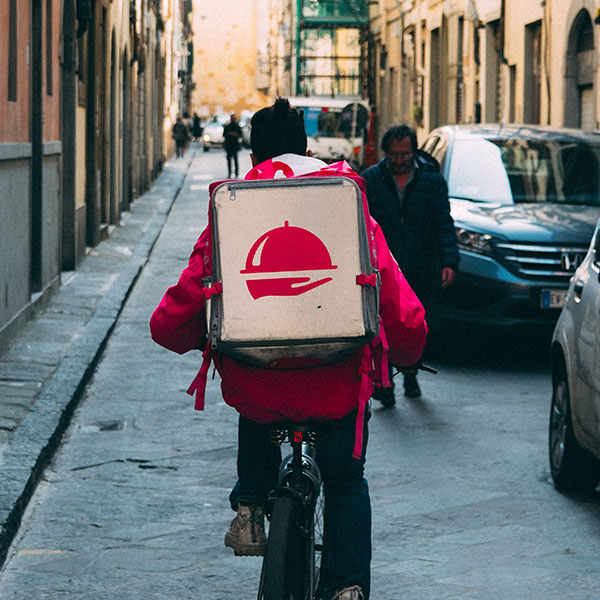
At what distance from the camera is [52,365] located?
882cm

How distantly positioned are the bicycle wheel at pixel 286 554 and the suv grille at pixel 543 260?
6176mm

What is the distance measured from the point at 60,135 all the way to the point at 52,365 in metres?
5.39

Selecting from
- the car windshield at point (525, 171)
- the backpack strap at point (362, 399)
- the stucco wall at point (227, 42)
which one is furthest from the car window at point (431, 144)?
the stucco wall at point (227, 42)

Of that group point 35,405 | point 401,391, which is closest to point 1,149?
point 35,405

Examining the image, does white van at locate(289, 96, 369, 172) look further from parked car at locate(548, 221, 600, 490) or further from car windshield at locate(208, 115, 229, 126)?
parked car at locate(548, 221, 600, 490)

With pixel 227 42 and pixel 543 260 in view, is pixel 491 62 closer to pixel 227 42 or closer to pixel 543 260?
pixel 543 260

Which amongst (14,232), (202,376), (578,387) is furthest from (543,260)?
(202,376)

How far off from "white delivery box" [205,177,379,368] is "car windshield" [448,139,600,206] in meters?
7.03

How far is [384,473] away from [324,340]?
3.19 meters

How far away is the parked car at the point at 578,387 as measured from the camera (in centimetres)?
551

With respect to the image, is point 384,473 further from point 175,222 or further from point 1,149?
point 175,222

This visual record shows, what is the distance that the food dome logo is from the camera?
3.28m

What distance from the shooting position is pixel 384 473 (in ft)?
20.9

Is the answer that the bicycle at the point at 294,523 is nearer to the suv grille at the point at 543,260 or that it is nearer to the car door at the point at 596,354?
the car door at the point at 596,354
